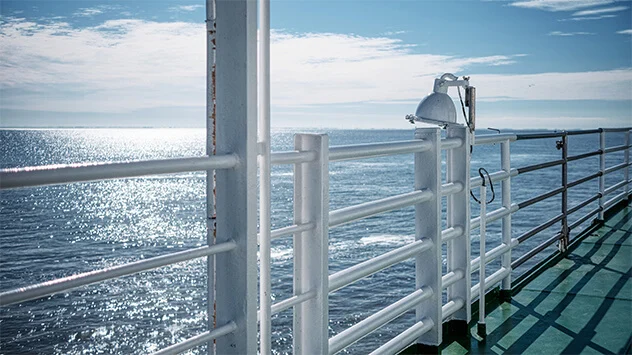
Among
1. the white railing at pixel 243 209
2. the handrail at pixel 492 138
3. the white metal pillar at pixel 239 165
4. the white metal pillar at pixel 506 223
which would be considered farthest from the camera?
the white metal pillar at pixel 506 223

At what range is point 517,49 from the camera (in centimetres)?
7881

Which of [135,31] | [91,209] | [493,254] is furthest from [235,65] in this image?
[135,31]

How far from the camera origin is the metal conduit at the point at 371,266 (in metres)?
2.29

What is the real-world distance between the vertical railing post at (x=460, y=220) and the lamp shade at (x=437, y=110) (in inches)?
2.6

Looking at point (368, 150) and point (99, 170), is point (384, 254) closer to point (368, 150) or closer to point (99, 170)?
point (368, 150)

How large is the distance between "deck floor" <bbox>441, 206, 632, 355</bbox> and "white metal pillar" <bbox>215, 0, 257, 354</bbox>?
4.95 ft

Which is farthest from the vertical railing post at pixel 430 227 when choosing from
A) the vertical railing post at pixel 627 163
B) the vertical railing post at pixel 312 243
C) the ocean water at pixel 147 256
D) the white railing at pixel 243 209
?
the ocean water at pixel 147 256

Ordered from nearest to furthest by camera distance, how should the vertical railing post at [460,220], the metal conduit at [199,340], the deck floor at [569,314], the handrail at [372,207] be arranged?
the metal conduit at [199,340] → the handrail at [372,207] → the deck floor at [569,314] → the vertical railing post at [460,220]

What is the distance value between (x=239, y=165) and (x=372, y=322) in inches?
40.7

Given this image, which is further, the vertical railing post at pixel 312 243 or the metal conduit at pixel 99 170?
the vertical railing post at pixel 312 243

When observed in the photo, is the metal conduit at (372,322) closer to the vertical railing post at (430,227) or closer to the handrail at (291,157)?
the vertical railing post at (430,227)

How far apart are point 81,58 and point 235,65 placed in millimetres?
74421

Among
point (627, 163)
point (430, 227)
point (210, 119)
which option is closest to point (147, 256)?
point (627, 163)

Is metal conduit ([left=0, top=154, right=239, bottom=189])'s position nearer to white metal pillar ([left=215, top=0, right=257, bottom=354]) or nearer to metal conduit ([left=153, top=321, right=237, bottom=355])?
white metal pillar ([left=215, top=0, right=257, bottom=354])
